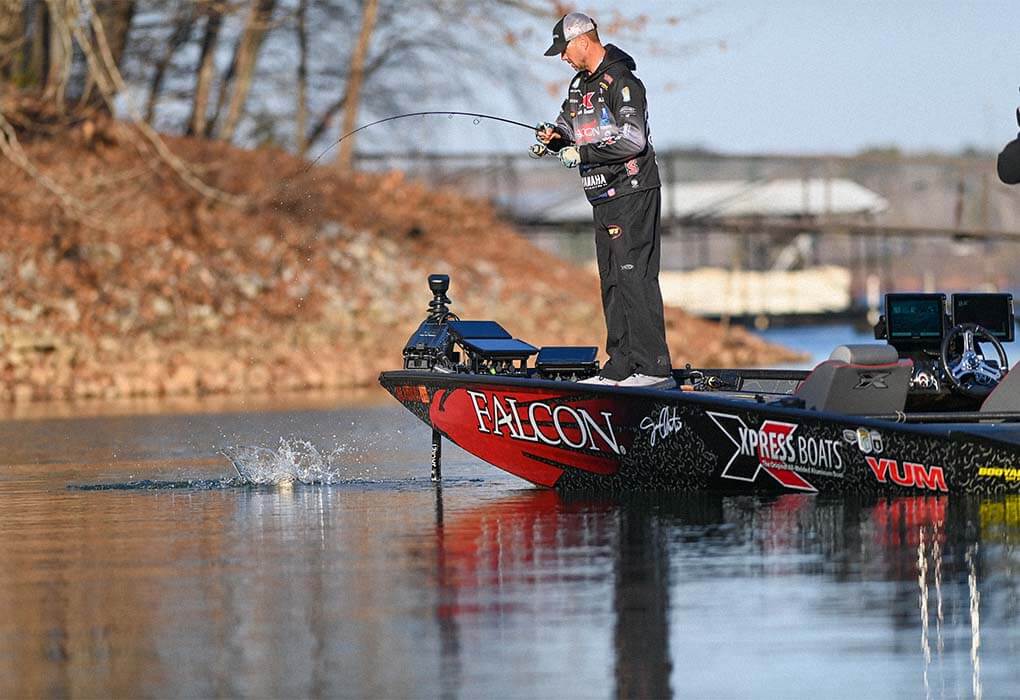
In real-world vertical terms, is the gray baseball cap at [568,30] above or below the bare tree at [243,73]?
below

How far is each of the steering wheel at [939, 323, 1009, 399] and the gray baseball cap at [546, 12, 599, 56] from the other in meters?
2.89

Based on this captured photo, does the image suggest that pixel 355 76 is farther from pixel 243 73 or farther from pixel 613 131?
pixel 613 131

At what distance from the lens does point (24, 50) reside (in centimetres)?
3316

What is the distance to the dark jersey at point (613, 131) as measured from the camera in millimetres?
11156

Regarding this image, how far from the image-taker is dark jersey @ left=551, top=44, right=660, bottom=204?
11.2 m

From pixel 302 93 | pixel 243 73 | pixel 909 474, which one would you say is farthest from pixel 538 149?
pixel 302 93

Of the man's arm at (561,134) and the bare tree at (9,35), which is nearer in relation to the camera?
the man's arm at (561,134)

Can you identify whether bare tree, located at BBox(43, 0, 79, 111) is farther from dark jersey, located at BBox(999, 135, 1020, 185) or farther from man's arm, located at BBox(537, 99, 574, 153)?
dark jersey, located at BBox(999, 135, 1020, 185)

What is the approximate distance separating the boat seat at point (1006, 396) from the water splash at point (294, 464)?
13.2ft

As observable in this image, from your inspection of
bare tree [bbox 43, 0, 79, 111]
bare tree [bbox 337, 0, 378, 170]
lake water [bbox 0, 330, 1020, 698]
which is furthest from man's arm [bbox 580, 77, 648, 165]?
bare tree [bbox 337, 0, 378, 170]

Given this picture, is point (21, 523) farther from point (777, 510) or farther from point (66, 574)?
point (777, 510)

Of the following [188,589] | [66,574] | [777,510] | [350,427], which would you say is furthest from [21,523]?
[350,427]
